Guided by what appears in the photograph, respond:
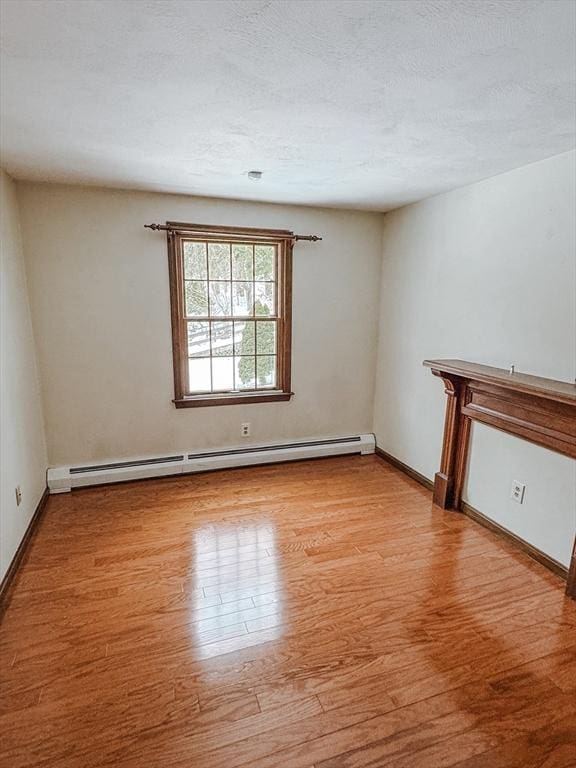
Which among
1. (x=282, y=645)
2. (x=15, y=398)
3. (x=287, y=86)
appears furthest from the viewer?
(x=15, y=398)

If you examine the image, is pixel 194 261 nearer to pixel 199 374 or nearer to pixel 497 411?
pixel 199 374

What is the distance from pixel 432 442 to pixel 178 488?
211 cm

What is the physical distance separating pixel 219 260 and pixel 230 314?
46 cm

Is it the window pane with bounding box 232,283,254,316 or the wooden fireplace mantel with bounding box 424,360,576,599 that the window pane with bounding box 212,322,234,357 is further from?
the wooden fireplace mantel with bounding box 424,360,576,599

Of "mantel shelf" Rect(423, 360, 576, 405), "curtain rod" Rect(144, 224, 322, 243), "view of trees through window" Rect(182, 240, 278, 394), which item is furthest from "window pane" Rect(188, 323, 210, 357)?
"mantel shelf" Rect(423, 360, 576, 405)

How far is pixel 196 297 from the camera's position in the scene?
3.47m

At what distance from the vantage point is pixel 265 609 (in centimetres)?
205

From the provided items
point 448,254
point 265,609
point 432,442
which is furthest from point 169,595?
point 448,254

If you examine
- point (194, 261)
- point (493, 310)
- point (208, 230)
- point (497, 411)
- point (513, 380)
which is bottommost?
point (497, 411)

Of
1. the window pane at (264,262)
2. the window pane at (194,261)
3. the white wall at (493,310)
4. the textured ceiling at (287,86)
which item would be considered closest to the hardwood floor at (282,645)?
the white wall at (493,310)

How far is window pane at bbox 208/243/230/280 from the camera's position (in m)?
3.46

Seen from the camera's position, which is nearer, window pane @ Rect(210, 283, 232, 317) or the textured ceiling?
the textured ceiling

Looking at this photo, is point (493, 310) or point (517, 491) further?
point (493, 310)

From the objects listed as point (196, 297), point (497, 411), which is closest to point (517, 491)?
point (497, 411)
